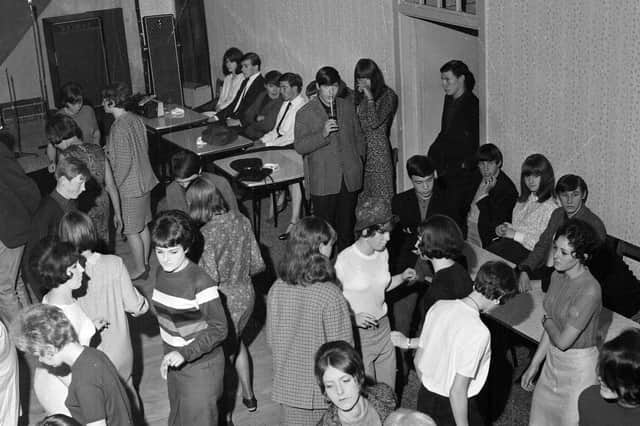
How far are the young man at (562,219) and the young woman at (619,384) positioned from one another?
1.90m

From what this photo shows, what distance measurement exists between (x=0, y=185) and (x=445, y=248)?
11.1 feet

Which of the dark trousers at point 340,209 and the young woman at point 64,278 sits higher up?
the young woman at point 64,278

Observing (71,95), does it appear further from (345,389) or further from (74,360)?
(345,389)

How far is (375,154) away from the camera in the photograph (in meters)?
7.27

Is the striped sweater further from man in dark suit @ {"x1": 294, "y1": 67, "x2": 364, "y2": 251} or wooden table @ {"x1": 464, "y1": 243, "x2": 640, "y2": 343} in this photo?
man in dark suit @ {"x1": 294, "y1": 67, "x2": 364, "y2": 251}

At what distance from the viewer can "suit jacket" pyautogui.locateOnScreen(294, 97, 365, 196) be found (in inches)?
259

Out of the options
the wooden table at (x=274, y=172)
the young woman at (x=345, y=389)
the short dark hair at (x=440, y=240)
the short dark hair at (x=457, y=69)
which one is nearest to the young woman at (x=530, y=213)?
the short dark hair at (x=457, y=69)

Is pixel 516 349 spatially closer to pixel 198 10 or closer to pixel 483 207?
pixel 483 207

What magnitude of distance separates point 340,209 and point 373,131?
2.73 feet

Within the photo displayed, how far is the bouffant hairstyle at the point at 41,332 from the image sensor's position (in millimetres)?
3457

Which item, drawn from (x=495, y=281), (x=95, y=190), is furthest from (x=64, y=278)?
(x=95, y=190)

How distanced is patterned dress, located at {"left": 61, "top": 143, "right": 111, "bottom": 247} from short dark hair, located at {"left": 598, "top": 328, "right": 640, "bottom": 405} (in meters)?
4.27

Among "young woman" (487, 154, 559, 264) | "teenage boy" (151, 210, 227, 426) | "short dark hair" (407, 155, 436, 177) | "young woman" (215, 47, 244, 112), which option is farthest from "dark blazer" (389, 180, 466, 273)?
"young woman" (215, 47, 244, 112)

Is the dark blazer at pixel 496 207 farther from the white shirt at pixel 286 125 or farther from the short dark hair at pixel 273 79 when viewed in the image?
the short dark hair at pixel 273 79
